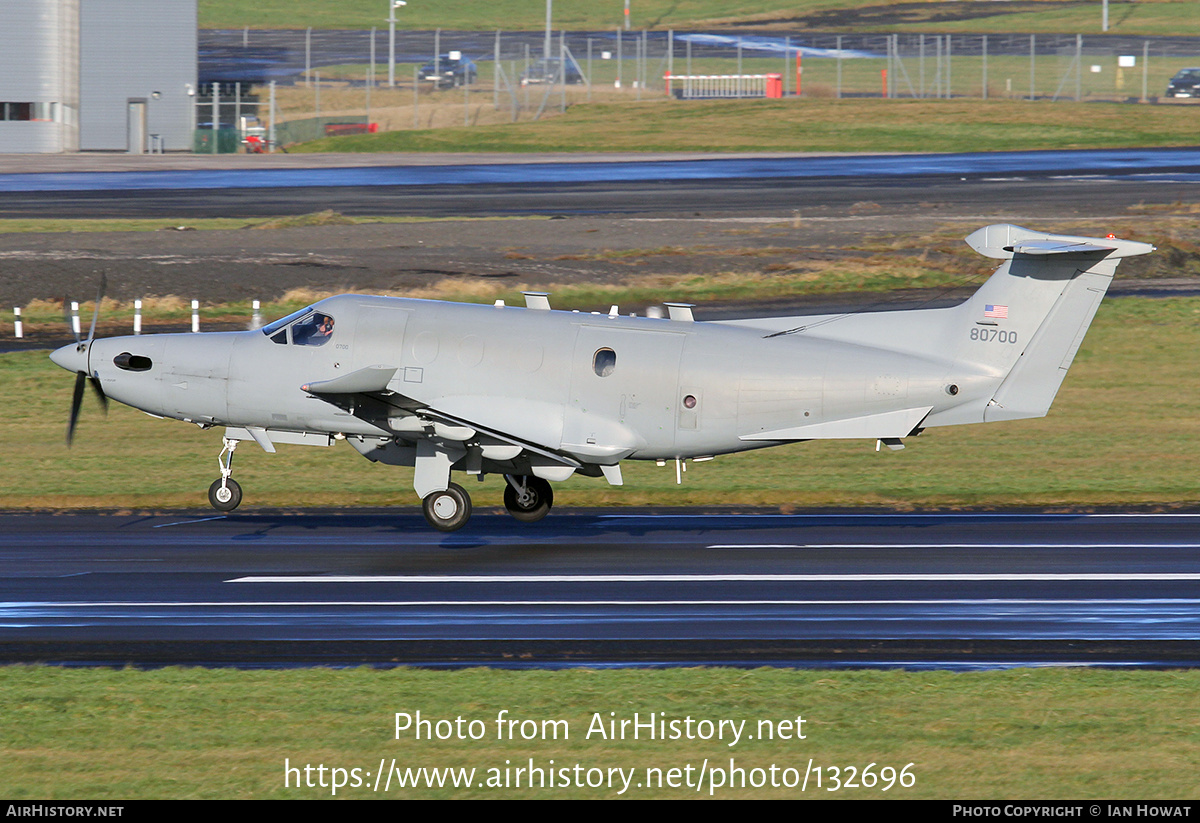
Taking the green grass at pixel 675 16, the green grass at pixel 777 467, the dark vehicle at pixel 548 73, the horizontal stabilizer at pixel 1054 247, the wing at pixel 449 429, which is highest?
the green grass at pixel 675 16

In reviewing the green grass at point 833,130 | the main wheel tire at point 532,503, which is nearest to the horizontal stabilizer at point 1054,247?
the main wheel tire at point 532,503

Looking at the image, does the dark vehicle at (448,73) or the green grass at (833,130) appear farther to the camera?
the dark vehicle at (448,73)

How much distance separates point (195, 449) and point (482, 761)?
58.9 ft

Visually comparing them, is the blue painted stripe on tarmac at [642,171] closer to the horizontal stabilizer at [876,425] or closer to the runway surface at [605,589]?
the runway surface at [605,589]

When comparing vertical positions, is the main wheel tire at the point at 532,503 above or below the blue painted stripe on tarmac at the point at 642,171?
below

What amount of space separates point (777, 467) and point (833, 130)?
54038mm

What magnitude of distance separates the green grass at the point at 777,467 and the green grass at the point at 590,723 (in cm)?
1038

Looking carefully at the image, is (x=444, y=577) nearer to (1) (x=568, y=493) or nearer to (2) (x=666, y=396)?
(2) (x=666, y=396)

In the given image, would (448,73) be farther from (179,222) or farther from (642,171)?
(179,222)

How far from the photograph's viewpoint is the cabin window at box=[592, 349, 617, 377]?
19375mm

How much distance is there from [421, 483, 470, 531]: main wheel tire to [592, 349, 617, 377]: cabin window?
264cm

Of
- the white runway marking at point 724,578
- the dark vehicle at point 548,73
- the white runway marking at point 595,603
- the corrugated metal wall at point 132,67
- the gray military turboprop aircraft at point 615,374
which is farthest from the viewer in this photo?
the dark vehicle at point 548,73

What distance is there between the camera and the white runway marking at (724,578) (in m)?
→ 17.0

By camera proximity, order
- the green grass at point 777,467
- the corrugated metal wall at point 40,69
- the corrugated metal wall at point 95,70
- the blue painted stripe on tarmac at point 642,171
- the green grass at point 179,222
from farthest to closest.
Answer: the corrugated metal wall at point 95,70
the corrugated metal wall at point 40,69
the blue painted stripe on tarmac at point 642,171
the green grass at point 179,222
the green grass at point 777,467
